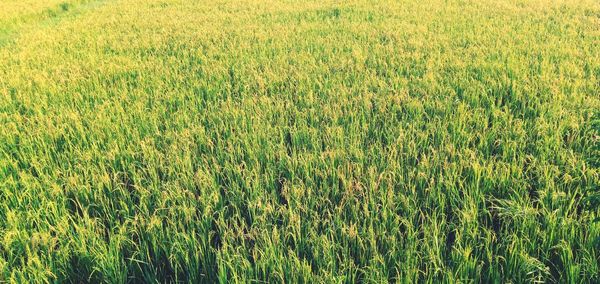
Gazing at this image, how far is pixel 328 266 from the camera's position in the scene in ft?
4.95

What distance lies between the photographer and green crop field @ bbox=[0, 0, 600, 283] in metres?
1.60

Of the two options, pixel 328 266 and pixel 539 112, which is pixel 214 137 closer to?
pixel 328 266

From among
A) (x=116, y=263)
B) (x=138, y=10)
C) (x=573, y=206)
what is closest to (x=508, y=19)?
(x=573, y=206)

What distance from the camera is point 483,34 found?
5.71m

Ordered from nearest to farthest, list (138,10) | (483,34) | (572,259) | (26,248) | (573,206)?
(572,259), (26,248), (573,206), (483,34), (138,10)

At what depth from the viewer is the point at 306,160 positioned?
2.23 meters

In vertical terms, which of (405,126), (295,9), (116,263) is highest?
(295,9)

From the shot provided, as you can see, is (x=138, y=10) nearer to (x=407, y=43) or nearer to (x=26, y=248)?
(x=407, y=43)

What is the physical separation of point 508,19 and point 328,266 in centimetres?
708

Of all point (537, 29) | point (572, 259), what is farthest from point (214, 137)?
point (537, 29)

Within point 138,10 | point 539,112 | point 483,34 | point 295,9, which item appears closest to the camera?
point 539,112

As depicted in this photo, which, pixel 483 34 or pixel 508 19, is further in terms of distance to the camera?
pixel 508 19

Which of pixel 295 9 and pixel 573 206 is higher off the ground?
pixel 295 9

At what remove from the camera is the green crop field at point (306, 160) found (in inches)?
62.9
